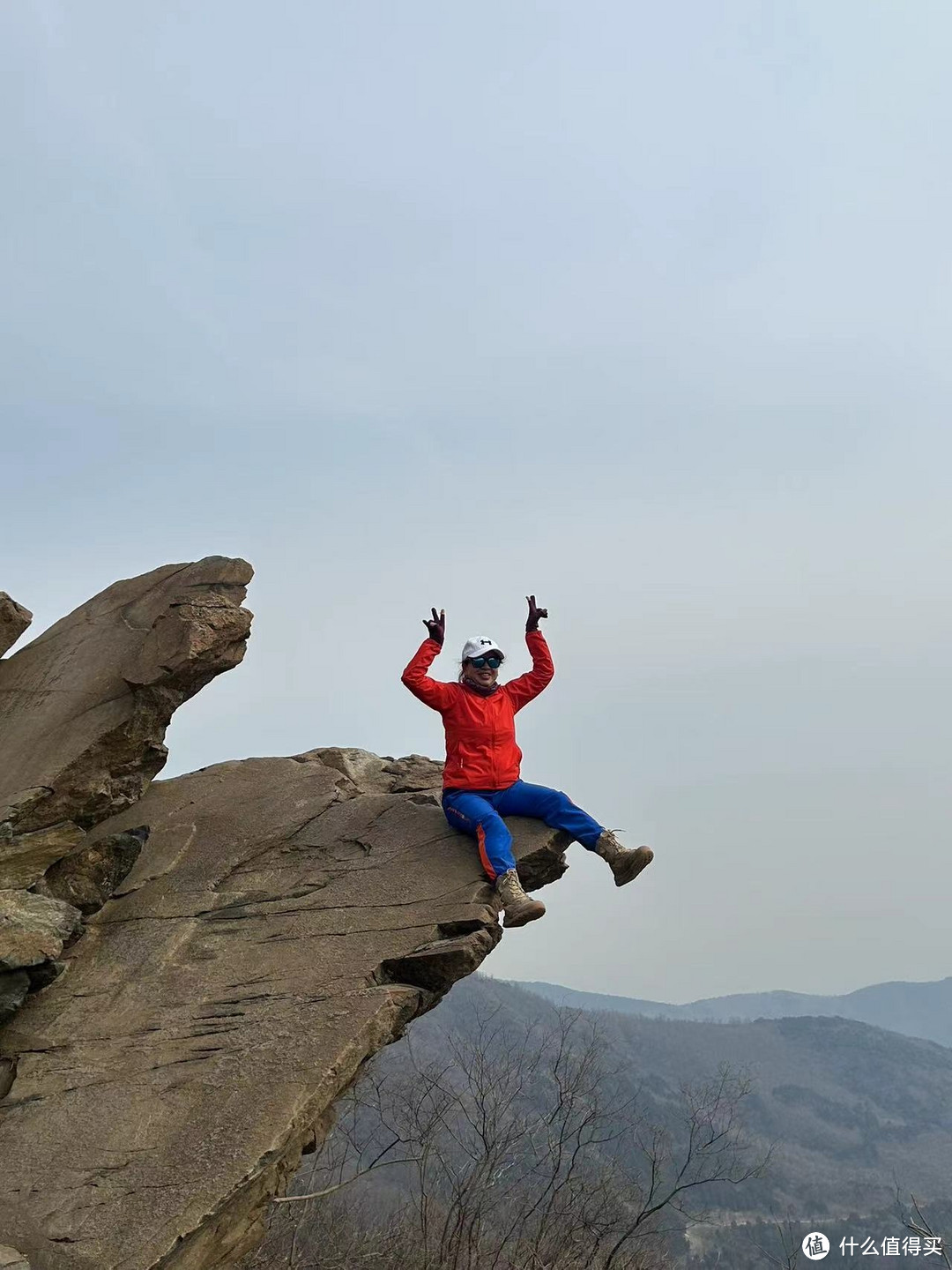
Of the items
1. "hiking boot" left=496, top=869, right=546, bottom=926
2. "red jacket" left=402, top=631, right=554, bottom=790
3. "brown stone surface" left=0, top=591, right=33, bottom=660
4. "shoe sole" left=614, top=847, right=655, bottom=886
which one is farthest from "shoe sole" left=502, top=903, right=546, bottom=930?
"brown stone surface" left=0, top=591, right=33, bottom=660

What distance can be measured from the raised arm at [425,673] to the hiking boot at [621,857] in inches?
69.4

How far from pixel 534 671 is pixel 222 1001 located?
12.4 feet

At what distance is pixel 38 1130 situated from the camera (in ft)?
23.9

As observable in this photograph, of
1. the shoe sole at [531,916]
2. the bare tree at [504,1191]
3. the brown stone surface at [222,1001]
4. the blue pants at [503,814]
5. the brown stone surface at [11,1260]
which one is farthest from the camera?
the bare tree at [504,1191]

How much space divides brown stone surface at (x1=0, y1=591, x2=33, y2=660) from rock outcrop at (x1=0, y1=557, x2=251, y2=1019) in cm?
85

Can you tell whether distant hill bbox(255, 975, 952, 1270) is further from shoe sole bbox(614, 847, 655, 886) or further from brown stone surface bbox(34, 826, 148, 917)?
shoe sole bbox(614, 847, 655, 886)

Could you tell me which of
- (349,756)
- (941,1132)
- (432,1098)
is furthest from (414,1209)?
(941,1132)

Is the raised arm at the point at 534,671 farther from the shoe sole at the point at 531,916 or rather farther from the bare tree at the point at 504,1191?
the bare tree at the point at 504,1191

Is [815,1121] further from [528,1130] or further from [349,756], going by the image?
[349,756]

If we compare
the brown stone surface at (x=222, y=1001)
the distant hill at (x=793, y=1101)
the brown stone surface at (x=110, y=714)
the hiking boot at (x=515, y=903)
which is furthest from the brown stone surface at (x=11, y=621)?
the distant hill at (x=793, y=1101)

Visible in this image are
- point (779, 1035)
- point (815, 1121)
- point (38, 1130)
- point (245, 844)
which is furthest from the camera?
point (779, 1035)

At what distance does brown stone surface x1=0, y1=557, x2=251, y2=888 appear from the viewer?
8.84m

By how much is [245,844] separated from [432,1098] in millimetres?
14342

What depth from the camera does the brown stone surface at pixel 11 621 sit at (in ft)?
33.8
